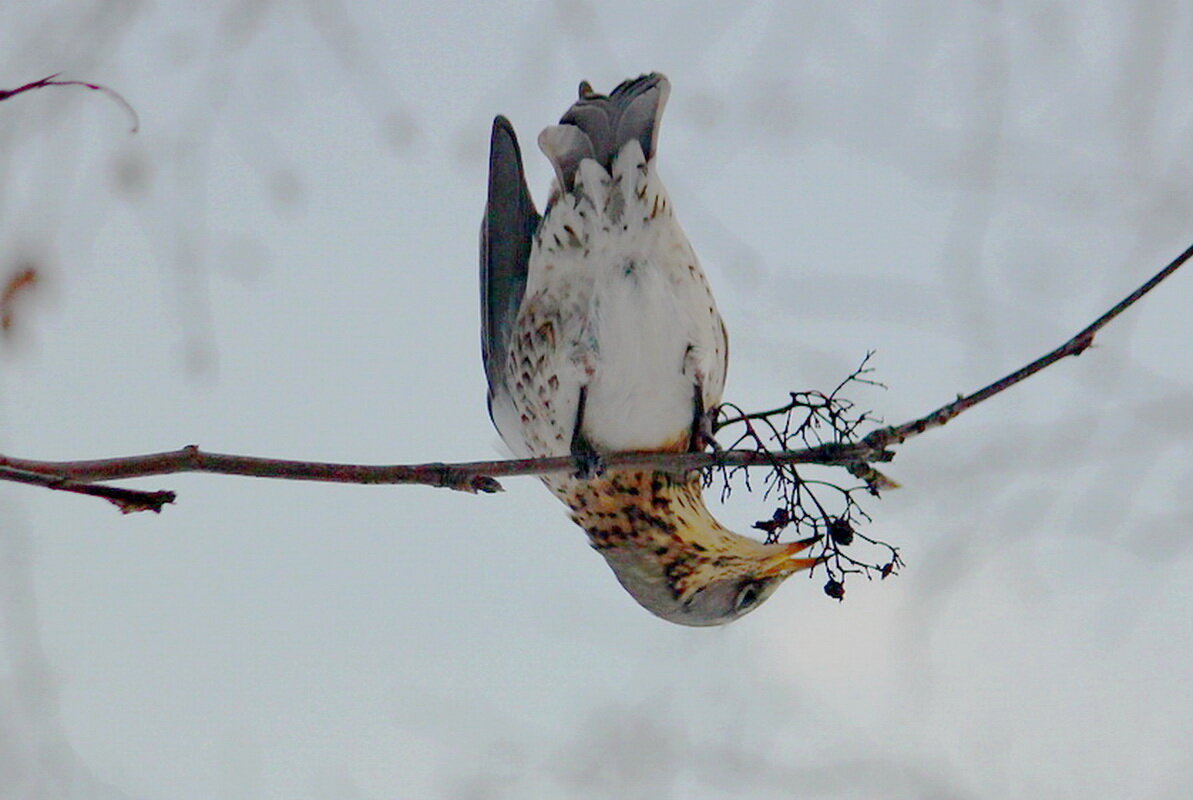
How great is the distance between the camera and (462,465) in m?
1.88

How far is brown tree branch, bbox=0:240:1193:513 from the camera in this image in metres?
1.21

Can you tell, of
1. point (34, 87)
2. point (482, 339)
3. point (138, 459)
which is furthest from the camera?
point (482, 339)

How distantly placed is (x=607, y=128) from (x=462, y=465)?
66.0 inches

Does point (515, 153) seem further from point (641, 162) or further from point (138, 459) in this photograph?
point (138, 459)

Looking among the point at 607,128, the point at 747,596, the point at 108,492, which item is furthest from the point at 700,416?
the point at 108,492

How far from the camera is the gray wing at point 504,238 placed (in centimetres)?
351

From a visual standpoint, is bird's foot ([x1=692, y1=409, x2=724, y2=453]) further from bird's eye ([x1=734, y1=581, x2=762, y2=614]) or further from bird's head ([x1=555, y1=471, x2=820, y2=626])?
bird's eye ([x1=734, y1=581, x2=762, y2=614])

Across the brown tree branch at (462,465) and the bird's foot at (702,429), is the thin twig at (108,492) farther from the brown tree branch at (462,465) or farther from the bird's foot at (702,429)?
the bird's foot at (702,429)

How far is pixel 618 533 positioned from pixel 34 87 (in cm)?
234

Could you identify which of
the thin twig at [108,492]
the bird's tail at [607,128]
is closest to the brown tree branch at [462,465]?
the thin twig at [108,492]

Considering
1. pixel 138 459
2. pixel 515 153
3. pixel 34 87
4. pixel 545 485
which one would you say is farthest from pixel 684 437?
pixel 34 87

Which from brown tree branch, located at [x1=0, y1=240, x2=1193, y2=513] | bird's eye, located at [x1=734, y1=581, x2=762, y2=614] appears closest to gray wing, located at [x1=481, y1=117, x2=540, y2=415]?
bird's eye, located at [x1=734, y1=581, x2=762, y2=614]

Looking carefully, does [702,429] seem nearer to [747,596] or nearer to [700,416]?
[700,416]

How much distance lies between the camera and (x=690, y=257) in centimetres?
335
